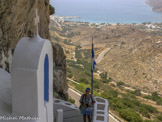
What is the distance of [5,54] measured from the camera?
19.9 ft

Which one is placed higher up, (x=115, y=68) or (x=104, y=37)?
(x=104, y=37)

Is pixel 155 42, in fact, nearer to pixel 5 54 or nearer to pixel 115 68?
pixel 115 68

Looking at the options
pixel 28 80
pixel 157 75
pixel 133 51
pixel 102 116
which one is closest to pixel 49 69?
pixel 28 80

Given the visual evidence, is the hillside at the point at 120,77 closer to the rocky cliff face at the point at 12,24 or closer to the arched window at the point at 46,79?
the rocky cliff face at the point at 12,24

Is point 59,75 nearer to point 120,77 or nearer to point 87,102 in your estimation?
point 87,102

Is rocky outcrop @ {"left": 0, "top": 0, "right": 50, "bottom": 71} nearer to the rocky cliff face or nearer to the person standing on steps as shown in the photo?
the rocky cliff face

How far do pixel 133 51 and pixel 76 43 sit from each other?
37074 millimetres

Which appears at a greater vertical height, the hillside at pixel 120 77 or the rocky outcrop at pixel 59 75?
the rocky outcrop at pixel 59 75

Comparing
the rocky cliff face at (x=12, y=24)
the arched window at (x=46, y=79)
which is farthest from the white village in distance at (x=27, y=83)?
the rocky cliff face at (x=12, y=24)

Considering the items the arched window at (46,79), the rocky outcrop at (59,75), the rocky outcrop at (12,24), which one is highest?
the rocky outcrop at (12,24)

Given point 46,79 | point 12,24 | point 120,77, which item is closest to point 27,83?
point 46,79

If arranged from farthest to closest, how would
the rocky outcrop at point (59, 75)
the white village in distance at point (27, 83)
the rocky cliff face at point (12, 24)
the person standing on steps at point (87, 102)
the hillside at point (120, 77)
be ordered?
1. the hillside at point (120, 77)
2. the rocky outcrop at point (59, 75)
3. the rocky cliff face at point (12, 24)
4. the person standing on steps at point (87, 102)
5. the white village in distance at point (27, 83)

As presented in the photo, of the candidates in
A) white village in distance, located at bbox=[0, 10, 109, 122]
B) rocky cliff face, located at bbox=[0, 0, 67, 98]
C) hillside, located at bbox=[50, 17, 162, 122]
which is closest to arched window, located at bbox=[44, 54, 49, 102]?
white village in distance, located at bbox=[0, 10, 109, 122]

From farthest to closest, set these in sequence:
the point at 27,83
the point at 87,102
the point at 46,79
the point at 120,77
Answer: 1. the point at 120,77
2. the point at 87,102
3. the point at 46,79
4. the point at 27,83
